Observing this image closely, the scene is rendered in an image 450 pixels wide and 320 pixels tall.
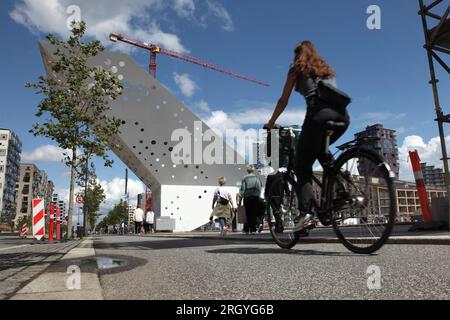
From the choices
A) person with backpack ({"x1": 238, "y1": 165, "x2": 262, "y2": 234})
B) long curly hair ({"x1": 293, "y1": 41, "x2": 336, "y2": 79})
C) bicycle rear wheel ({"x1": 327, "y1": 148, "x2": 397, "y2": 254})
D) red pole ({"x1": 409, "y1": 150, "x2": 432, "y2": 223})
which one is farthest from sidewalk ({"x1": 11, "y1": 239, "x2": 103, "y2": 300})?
person with backpack ({"x1": 238, "y1": 165, "x2": 262, "y2": 234})

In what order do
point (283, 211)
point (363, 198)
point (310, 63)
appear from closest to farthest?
point (363, 198) < point (310, 63) < point (283, 211)

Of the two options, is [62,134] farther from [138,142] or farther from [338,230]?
[138,142]

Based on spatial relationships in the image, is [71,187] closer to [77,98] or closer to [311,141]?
→ [77,98]

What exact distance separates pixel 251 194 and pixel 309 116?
23.1ft

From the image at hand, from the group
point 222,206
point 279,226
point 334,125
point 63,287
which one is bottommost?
point 63,287

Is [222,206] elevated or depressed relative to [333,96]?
depressed

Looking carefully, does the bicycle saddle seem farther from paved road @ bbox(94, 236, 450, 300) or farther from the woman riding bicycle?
paved road @ bbox(94, 236, 450, 300)

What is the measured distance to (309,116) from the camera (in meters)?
3.84

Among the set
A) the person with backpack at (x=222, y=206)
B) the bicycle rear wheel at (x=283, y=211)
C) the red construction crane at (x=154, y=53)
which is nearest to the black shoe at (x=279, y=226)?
the bicycle rear wheel at (x=283, y=211)

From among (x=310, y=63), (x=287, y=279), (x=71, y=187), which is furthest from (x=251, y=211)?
(x=71, y=187)

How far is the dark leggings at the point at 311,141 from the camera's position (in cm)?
373

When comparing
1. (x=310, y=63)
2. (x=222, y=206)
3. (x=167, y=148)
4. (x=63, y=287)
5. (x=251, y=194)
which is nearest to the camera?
(x=63, y=287)

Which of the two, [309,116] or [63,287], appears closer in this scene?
[63,287]
